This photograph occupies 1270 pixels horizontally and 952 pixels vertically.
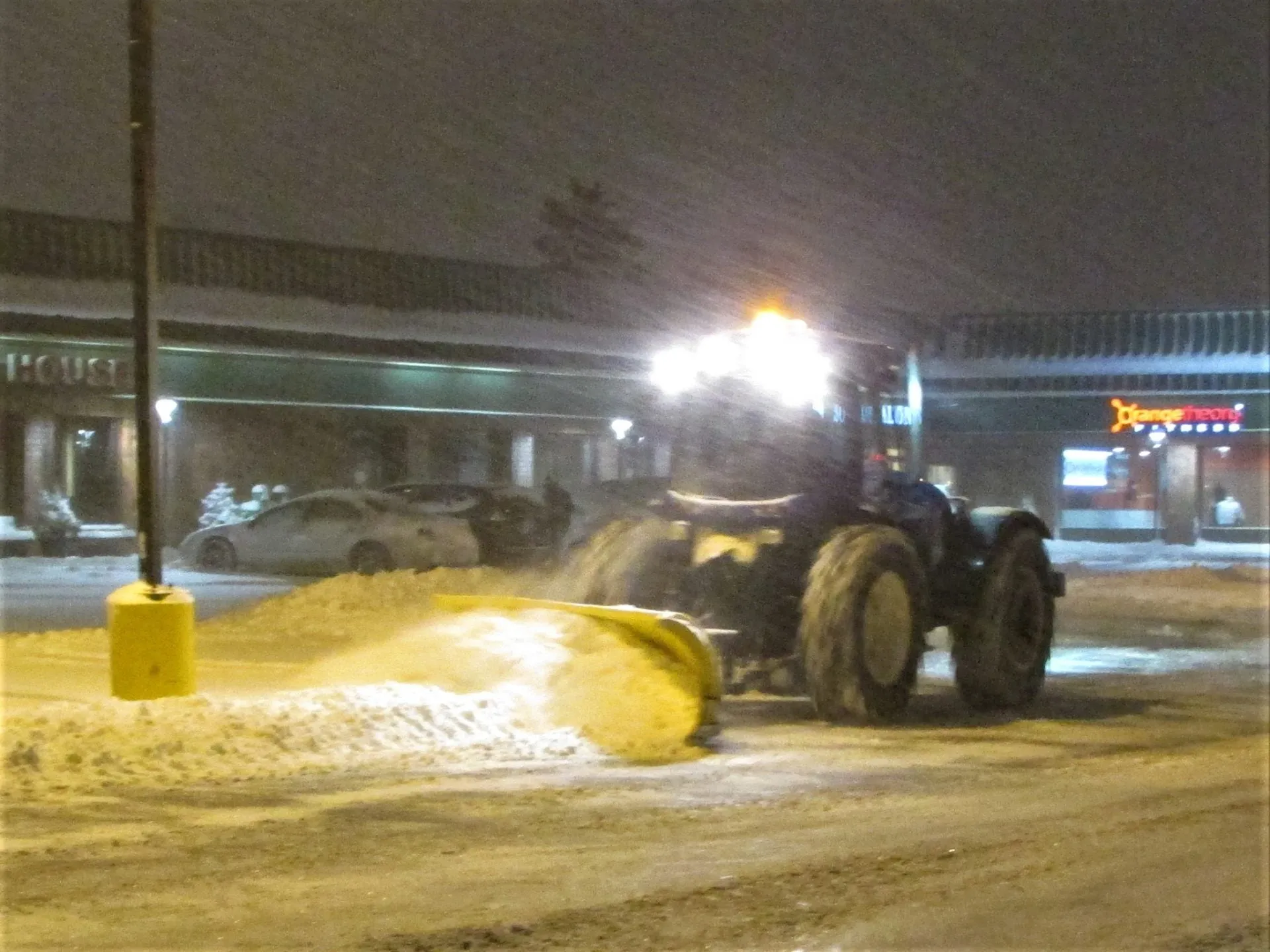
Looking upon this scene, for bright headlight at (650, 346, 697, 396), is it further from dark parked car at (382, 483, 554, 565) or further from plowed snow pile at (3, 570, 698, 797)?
dark parked car at (382, 483, 554, 565)

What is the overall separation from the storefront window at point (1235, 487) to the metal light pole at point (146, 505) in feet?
116

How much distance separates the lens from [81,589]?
2177 centimetres

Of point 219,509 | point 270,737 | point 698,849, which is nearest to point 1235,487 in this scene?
point 219,509

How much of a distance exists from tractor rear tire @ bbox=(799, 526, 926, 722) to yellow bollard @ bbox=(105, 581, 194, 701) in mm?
4006

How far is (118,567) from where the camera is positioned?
83.8 feet

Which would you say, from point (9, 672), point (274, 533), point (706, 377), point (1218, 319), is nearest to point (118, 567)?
point (274, 533)

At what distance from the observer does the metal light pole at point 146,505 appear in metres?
10.2

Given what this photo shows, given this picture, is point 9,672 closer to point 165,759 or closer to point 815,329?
point 165,759

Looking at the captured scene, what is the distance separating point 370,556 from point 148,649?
15045 millimetres

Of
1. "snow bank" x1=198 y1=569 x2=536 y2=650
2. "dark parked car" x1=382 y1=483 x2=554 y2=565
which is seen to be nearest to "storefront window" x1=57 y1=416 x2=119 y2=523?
"dark parked car" x1=382 y1=483 x2=554 y2=565

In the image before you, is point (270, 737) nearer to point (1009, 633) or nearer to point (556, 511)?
point (1009, 633)

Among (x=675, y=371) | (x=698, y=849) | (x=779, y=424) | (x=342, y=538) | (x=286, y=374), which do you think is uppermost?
(x=286, y=374)

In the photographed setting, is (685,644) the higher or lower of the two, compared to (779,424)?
lower

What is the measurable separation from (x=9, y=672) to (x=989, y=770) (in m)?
7.63
